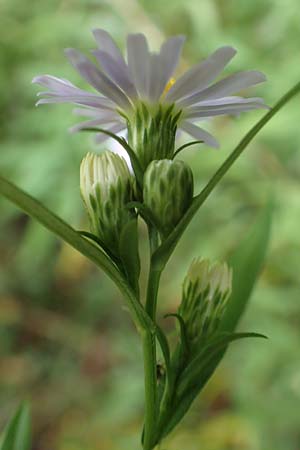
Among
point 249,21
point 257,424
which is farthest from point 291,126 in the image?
point 257,424

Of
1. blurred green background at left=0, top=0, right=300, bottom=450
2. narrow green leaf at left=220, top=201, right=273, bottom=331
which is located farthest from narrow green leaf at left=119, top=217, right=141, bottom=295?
blurred green background at left=0, top=0, right=300, bottom=450

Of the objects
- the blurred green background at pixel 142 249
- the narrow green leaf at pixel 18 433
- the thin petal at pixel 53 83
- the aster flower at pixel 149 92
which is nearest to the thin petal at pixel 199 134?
the aster flower at pixel 149 92

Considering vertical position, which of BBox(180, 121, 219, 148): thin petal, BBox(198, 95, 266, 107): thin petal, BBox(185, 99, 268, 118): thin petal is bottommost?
BBox(180, 121, 219, 148): thin petal

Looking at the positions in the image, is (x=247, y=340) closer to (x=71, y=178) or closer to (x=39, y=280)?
(x=71, y=178)

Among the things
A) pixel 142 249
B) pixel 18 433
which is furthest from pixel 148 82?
pixel 142 249

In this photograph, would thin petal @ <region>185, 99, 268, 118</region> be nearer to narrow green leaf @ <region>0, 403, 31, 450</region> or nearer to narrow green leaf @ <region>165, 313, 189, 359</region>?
narrow green leaf @ <region>165, 313, 189, 359</region>

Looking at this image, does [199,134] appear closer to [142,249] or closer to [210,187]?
[210,187]
